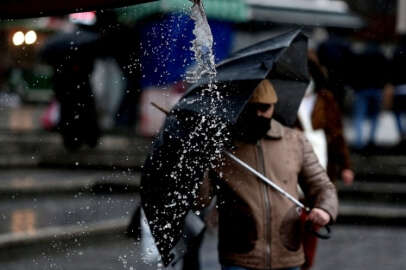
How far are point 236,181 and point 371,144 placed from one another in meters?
8.99

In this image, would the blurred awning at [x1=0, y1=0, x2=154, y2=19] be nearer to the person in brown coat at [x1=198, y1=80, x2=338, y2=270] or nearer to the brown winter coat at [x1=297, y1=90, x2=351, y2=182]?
the person in brown coat at [x1=198, y1=80, x2=338, y2=270]

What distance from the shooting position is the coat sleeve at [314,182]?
4.80 m

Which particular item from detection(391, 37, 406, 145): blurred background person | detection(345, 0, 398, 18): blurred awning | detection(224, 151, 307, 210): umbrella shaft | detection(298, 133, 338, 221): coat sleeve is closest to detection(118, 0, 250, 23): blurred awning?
detection(345, 0, 398, 18): blurred awning

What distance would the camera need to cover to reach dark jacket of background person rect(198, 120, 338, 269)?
15.2 ft

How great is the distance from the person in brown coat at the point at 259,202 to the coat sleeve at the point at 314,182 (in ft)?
0.03

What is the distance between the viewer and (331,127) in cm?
682

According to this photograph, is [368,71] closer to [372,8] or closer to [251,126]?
[372,8]

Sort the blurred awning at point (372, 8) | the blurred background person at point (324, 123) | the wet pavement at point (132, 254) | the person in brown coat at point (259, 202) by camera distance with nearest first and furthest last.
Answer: the person in brown coat at point (259, 202) < the blurred background person at point (324, 123) < the wet pavement at point (132, 254) < the blurred awning at point (372, 8)

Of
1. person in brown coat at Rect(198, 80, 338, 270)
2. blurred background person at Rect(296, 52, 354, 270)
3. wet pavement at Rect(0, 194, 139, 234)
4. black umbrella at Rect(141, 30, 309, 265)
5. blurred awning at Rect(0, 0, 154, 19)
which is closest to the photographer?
blurred awning at Rect(0, 0, 154, 19)

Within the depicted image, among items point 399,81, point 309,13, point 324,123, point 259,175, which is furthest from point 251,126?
point 309,13

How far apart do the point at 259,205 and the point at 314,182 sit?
1.41ft

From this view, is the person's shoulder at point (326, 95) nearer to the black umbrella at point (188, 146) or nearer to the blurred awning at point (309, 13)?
the black umbrella at point (188, 146)

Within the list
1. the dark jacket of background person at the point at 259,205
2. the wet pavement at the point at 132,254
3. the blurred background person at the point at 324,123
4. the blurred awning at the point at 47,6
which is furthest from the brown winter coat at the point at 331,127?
the blurred awning at the point at 47,6

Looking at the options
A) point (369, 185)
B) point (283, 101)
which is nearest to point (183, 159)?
point (283, 101)
